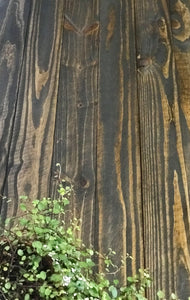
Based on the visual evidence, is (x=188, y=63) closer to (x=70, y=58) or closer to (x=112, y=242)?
(x=70, y=58)

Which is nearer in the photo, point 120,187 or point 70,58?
point 120,187

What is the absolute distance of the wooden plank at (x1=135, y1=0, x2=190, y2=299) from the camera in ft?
3.31

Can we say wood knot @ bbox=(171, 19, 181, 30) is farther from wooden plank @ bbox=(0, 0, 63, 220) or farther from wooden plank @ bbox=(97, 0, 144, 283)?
wooden plank @ bbox=(0, 0, 63, 220)

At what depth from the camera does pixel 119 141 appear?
1.20 m

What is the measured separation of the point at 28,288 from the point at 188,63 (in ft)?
2.68

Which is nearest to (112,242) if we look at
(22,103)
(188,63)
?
(22,103)

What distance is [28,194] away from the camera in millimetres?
1121

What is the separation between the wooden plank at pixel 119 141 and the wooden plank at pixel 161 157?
2 cm

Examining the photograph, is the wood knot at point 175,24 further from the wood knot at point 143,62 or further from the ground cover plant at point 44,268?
the ground cover plant at point 44,268

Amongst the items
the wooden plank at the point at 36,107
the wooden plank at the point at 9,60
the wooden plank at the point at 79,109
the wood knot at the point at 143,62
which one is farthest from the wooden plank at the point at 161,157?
the wooden plank at the point at 9,60

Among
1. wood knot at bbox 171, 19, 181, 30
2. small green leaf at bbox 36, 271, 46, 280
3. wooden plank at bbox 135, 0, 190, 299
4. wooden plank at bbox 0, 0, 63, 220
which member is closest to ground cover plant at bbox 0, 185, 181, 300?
small green leaf at bbox 36, 271, 46, 280

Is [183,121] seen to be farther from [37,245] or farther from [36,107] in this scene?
[37,245]

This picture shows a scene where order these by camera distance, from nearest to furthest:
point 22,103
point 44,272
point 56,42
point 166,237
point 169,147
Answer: point 44,272 → point 166,237 → point 169,147 → point 22,103 → point 56,42

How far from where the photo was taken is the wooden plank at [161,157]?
1.01m
